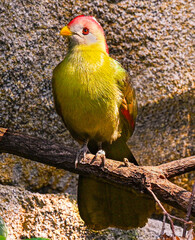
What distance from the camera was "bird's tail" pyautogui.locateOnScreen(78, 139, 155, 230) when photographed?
7.92 ft

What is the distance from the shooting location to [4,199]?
2.59 m

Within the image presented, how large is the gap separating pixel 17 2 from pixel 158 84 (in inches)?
45.3

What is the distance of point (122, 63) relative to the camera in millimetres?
2889

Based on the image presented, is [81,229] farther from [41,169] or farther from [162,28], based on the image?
[162,28]

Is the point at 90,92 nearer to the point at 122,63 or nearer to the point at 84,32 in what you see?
the point at 84,32

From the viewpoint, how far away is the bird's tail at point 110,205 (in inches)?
95.0

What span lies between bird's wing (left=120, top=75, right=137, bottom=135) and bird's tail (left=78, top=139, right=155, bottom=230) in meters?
0.43

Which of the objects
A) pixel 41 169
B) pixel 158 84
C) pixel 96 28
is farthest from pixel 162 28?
pixel 41 169

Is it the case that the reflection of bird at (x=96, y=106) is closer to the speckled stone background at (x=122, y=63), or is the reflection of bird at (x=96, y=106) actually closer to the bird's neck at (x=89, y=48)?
the bird's neck at (x=89, y=48)

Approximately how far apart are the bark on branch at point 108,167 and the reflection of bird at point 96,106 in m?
0.13

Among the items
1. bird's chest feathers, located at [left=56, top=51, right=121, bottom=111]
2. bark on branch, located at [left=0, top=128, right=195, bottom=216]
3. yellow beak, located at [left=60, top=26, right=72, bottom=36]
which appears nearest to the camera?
bark on branch, located at [left=0, top=128, right=195, bottom=216]

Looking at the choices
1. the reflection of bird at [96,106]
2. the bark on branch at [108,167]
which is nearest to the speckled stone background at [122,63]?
the reflection of bird at [96,106]

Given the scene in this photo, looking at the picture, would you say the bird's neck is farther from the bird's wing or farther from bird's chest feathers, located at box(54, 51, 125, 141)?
the bird's wing

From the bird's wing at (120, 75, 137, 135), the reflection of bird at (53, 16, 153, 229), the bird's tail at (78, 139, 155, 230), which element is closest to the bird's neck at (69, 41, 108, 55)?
the reflection of bird at (53, 16, 153, 229)
